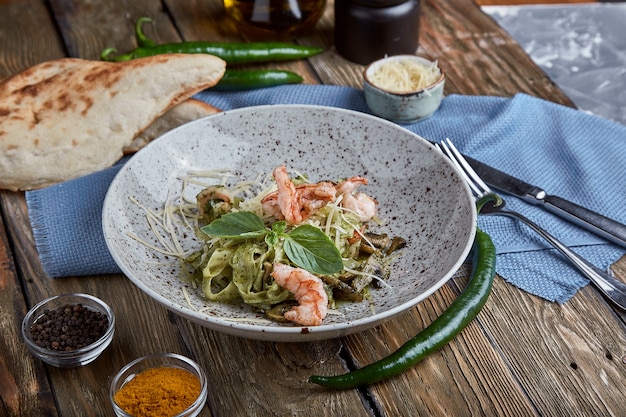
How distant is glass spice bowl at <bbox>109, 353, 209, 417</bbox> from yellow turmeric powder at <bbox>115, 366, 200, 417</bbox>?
0.04ft

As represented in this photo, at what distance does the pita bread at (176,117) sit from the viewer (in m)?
3.49

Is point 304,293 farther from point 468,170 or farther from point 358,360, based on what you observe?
point 468,170

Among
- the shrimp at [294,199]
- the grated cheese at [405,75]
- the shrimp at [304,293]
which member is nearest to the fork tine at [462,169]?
the grated cheese at [405,75]

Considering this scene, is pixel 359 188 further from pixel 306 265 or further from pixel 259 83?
pixel 259 83

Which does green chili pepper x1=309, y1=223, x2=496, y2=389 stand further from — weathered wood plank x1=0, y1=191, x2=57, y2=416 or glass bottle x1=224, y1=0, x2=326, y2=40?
glass bottle x1=224, y1=0, x2=326, y2=40

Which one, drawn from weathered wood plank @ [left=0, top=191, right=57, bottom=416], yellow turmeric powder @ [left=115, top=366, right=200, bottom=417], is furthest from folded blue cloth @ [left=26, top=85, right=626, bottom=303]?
yellow turmeric powder @ [left=115, top=366, right=200, bottom=417]

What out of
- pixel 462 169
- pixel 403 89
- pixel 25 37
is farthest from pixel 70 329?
pixel 25 37

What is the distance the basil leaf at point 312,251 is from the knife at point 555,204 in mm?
1073

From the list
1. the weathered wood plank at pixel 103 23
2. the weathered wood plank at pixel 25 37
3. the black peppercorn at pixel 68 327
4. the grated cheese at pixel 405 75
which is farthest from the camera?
the weathered wood plank at pixel 103 23

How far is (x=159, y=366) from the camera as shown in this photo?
234 cm

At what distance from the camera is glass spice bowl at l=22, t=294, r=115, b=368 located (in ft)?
7.78

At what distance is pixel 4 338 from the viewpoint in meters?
2.56

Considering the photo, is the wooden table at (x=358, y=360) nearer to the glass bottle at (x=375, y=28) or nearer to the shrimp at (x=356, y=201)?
the shrimp at (x=356, y=201)

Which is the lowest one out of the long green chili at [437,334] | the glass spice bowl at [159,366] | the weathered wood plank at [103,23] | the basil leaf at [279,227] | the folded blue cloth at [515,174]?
the folded blue cloth at [515,174]
